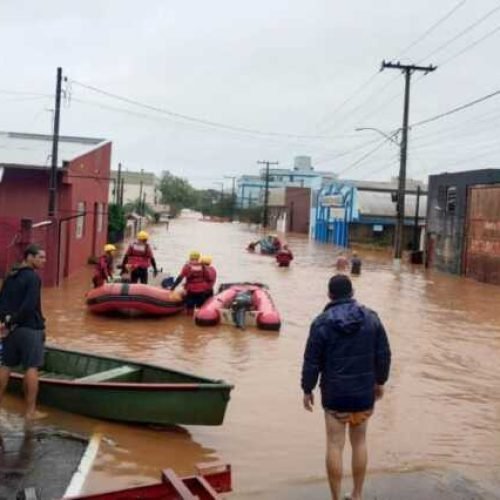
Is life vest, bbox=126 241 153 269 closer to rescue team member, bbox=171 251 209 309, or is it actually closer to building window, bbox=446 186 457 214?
rescue team member, bbox=171 251 209 309

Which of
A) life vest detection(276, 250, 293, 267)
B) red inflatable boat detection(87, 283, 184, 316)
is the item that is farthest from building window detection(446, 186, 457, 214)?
red inflatable boat detection(87, 283, 184, 316)

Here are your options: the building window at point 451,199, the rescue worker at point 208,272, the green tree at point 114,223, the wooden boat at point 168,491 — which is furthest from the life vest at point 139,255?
the green tree at point 114,223

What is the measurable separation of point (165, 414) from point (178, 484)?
2722mm

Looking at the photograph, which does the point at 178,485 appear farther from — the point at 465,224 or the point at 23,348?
the point at 465,224

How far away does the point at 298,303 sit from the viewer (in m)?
22.6

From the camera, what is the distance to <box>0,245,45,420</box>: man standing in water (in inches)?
297

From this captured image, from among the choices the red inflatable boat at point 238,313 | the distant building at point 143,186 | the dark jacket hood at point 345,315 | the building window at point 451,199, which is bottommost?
the red inflatable boat at point 238,313

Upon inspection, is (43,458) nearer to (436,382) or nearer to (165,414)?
(165,414)

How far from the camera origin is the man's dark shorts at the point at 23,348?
7.61 m

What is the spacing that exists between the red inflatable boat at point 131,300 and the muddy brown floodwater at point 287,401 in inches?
11.6

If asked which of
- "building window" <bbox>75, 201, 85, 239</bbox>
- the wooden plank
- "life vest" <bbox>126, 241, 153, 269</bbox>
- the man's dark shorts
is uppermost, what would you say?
"building window" <bbox>75, 201, 85, 239</bbox>

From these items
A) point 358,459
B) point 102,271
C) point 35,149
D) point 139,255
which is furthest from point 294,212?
point 358,459

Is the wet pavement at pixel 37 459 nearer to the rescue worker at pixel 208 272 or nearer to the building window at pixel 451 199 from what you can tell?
the rescue worker at pixel 208 272

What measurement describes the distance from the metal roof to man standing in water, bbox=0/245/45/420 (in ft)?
50.1
